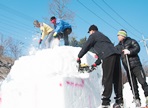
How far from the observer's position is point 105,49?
15.5ft

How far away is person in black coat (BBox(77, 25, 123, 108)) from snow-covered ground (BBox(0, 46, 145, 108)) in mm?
→ 762

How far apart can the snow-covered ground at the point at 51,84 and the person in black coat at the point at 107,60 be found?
76cm

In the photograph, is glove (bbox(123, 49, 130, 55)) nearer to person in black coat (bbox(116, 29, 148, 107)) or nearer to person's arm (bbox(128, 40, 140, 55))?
person in black coat (bbox(116, 29, 148, 107))

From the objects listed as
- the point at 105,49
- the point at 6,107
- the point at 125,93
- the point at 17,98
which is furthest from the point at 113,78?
the point at 125,93

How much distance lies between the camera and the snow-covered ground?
4.93 meters

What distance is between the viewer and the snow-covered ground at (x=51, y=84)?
4926mm

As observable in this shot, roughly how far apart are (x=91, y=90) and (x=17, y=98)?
5.55 feet

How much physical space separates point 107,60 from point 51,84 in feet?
4.07

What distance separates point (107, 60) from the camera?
15.3 feet

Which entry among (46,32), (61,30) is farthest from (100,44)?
(46,32)

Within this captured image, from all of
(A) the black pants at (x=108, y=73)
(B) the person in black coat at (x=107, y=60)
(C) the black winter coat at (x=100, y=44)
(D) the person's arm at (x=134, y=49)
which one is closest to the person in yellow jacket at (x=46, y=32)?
(D) the person's arm at (x=134, y=49)

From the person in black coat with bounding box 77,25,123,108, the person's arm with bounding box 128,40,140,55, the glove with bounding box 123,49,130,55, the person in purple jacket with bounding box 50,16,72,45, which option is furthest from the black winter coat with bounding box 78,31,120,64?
the person in purple jacket with bounding box 50,16,72,45

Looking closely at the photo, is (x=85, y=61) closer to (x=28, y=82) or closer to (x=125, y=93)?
(x=28, y=82)

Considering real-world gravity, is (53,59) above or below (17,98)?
above
